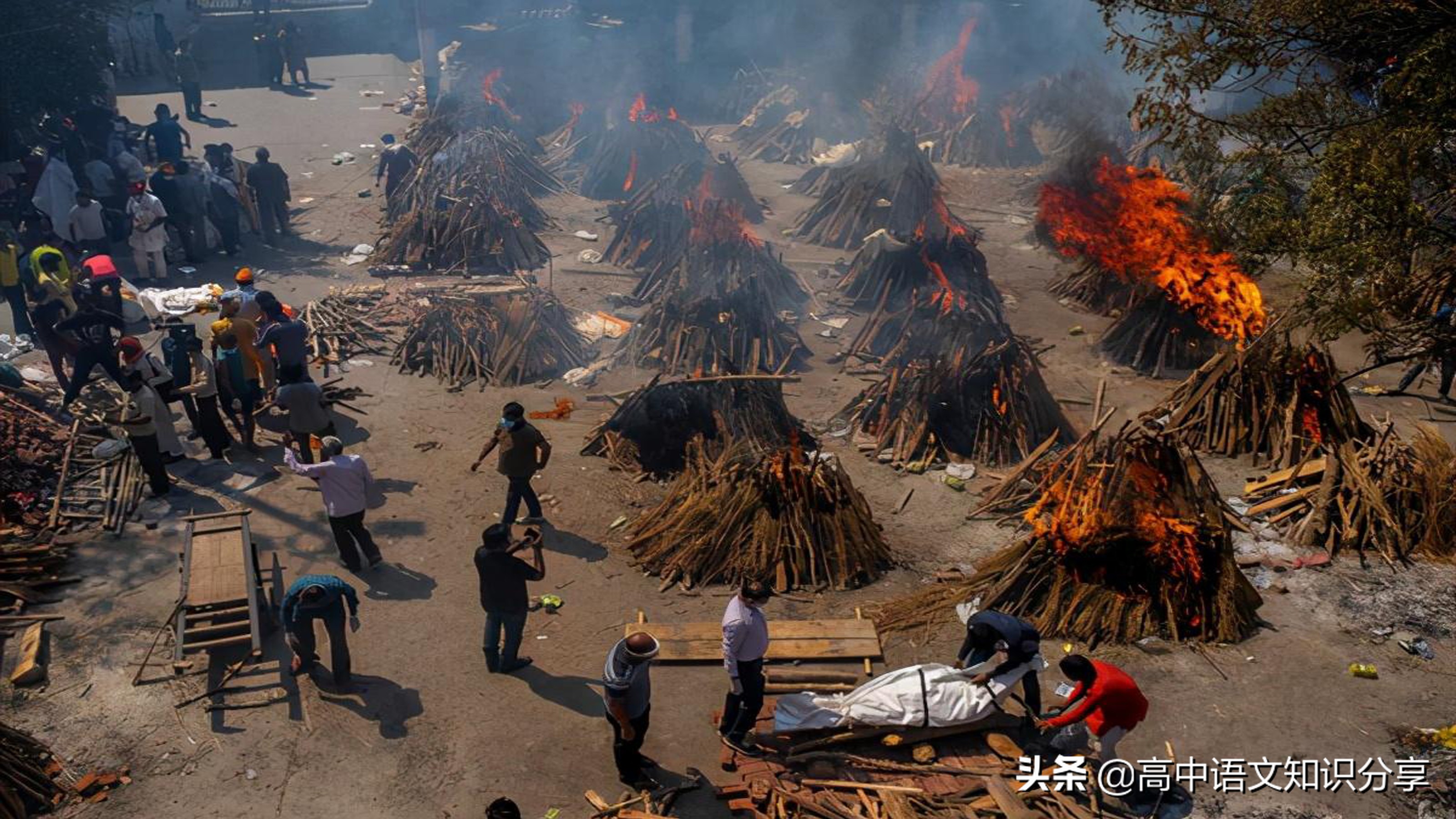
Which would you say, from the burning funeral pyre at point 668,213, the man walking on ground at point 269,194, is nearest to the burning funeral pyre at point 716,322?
the burning funeral pyre at point 668,213

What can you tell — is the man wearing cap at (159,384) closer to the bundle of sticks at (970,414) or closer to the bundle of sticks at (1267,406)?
the bundle of sticks at (970,414)

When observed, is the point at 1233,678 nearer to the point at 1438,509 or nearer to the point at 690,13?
the point at 1438,509

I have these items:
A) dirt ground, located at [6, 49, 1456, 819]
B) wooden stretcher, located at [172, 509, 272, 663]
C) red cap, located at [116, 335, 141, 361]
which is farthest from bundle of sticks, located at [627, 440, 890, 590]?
red cap, located at [116, 335, 141, 361]

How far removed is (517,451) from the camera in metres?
10.3

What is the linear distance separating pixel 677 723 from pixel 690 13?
30058mm

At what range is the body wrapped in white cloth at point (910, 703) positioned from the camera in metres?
7.82

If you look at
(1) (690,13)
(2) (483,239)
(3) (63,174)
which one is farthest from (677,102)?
(3) (63,174)

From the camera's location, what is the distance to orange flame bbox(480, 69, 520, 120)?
84.7 ft

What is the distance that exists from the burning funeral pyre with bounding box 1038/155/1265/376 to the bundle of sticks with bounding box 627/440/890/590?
19.5ft

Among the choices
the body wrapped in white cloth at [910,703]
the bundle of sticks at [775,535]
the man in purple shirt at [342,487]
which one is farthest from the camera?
the bundle of sticks at [775,535]

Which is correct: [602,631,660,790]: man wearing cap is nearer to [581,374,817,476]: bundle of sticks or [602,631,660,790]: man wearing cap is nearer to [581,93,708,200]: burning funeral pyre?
[581,374,817,476]: bundle of sticks

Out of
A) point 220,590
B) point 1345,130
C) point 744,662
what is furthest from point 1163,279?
point 220,590

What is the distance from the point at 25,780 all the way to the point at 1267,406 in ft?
40.8

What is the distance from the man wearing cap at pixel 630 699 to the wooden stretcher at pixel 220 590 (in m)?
3.15
